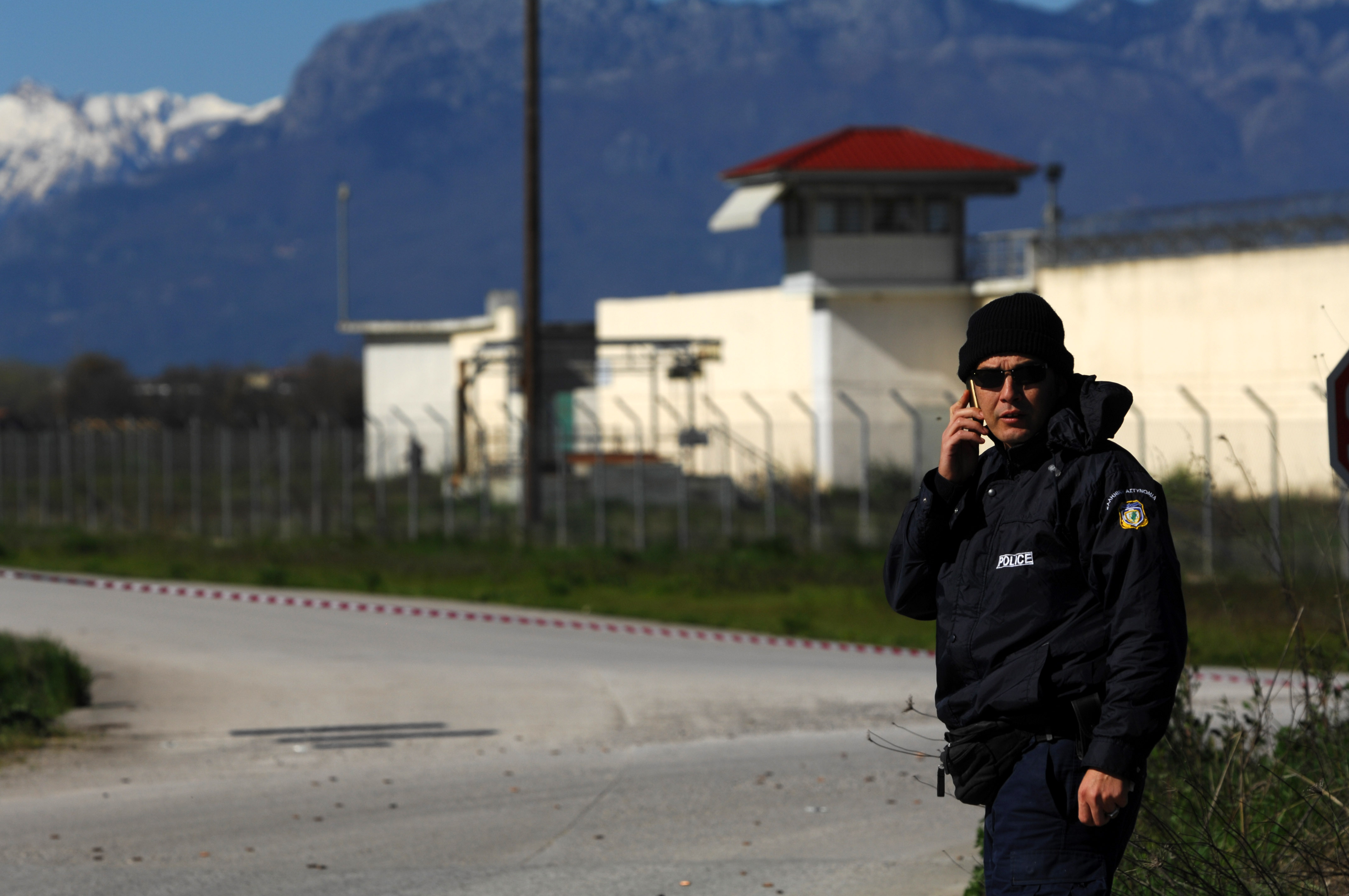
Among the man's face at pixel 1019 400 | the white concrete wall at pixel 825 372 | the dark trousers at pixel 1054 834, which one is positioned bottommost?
→ the dark trousers at pixel 1054 834

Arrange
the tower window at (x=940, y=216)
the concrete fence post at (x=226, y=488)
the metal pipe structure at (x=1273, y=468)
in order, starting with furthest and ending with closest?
the tower window at (x=940, y=216), the concrete fence post at (x=226, y=488), the metal pipe structure at (x=1273, y=468)

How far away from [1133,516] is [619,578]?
18.4 metres

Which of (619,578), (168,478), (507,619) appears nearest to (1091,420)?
(507,619)

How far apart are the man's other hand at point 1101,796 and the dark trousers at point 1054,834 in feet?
0.24

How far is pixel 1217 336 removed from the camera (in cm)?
3241

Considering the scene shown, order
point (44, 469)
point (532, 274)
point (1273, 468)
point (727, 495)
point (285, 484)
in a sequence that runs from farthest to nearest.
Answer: point (44, 469) < point (285, 484) < point (727, 495) < point (532, 274) < point (1273, 468)

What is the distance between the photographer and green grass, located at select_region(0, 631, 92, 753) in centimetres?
1091

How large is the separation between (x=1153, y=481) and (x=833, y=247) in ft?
112

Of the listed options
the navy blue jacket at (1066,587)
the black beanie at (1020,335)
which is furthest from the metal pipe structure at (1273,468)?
the navy blue jacket at (1066,587)

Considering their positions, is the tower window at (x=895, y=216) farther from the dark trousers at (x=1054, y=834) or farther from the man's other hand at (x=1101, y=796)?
the man's other hand at (x=1101, y=796)

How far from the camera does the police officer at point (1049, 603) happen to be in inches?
160

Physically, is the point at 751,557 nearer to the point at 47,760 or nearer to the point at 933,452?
the point at 933,452

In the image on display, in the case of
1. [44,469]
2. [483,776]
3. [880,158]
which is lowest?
[483,776]

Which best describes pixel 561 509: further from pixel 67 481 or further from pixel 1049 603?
pixel 1049 603
